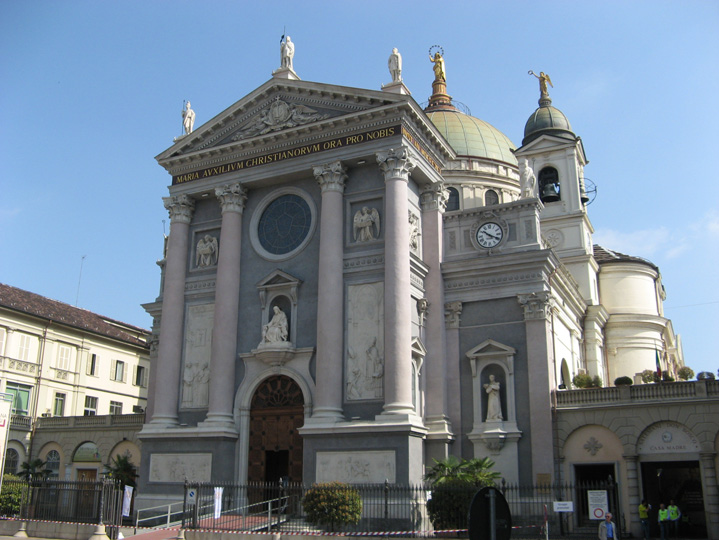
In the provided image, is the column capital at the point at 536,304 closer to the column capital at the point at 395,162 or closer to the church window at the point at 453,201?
the column capital at the point at 395,162

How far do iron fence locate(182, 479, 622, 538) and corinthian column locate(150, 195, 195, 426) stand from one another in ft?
15.9

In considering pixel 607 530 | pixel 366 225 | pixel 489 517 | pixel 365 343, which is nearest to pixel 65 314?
pixel 366 225

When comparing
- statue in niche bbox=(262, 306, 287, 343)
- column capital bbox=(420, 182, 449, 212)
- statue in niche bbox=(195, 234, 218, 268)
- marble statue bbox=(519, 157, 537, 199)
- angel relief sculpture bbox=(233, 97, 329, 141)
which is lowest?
statue in niche bbox=(262, 306, 287, 343)

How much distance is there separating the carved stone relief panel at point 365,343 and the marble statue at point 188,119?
41.7 feet

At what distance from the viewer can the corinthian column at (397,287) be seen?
26516mm

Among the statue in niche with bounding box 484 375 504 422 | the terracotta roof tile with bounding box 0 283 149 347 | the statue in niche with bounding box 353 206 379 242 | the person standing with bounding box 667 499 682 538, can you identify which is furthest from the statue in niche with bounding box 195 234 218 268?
the person standing with bounding box 667 499 682 538

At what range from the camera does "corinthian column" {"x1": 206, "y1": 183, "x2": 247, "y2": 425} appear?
29.7 m

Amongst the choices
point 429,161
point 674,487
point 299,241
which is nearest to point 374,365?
point 299,241

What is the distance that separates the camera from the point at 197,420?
30734 millimetres

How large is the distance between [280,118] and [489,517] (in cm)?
2537

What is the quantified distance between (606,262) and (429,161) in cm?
1802

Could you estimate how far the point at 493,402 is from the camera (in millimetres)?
28734

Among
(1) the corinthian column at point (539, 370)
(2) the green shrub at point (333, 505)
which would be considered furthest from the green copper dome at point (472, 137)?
(2) the green shrub at point (333, 505)

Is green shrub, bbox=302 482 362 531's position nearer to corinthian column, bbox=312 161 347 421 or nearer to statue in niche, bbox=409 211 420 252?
corinthian column, bbox=312 161 347 421
